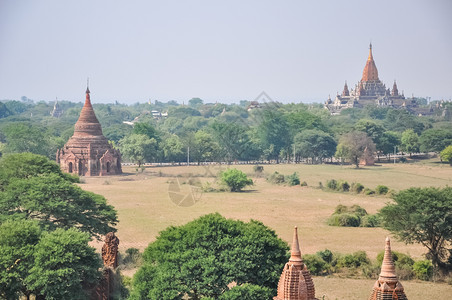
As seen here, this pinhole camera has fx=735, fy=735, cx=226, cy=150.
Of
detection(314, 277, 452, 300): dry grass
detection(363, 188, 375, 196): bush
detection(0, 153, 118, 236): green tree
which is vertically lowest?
detection(314, 277, 452, 300): dry grass

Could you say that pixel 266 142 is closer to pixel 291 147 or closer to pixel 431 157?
pixel 291 147

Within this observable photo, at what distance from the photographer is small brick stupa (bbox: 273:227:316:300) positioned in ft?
62.8

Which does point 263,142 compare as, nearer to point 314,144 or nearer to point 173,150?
point 314,144

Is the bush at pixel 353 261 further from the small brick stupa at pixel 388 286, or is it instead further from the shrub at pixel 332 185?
the shrub at pixel 332 185

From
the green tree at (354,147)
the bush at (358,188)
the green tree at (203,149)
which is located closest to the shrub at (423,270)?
the bush at (358,188)

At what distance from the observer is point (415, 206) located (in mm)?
Answer: 32812

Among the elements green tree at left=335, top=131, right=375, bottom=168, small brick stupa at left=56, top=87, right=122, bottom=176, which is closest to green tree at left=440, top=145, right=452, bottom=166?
green tree at left=335, top=131, right=375, bottom=168

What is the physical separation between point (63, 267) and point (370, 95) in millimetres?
150753

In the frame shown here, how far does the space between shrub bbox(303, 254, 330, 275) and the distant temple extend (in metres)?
137

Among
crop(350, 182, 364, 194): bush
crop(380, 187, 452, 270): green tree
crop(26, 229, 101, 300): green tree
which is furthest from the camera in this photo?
crop(350, 182, 364, 194): bush

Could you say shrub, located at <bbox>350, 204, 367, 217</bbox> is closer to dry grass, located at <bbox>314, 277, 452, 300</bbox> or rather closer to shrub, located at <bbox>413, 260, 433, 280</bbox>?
shrub, located at <bbox>413, 260, 433, 280</bbox>

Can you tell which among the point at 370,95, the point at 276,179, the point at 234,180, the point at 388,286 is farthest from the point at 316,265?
the point at 370,95

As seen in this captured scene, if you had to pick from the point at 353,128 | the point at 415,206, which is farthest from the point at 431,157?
the point at 415,206

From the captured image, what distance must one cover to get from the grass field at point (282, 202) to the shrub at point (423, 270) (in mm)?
696
